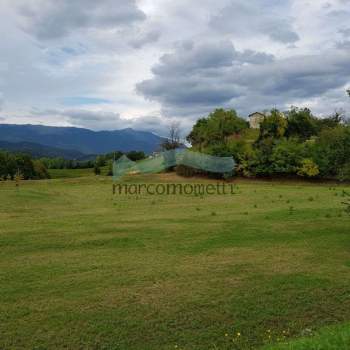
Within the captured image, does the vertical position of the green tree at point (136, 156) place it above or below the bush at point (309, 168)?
above

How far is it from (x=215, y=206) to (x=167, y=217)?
4.34 m

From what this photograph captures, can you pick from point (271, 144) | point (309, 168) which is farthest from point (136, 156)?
point (309, 168)

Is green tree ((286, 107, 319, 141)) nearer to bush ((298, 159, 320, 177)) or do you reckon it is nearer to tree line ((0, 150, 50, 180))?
bush ((298, 159, 320, 177))

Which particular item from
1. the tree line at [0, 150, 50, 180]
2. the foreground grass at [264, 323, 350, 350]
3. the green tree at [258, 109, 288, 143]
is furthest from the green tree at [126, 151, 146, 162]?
the foreground grass at [264, 323, 350, 350]

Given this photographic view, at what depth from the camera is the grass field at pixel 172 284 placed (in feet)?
17.1

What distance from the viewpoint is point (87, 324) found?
542 centimetres

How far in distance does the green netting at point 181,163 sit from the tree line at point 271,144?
0.78 meters

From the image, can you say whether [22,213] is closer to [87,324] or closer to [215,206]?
[215,206]

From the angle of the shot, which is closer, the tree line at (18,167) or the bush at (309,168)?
the bush at (309,168)

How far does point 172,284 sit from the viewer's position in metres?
6.98

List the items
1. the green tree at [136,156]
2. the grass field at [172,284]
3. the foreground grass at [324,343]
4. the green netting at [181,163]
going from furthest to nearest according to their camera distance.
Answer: the green tree at [136,156], the green netting at [181,163], the grass field at [172,284], the foreground grass at [324,343]

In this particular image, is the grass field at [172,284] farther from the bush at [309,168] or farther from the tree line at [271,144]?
the bush at [309,168]

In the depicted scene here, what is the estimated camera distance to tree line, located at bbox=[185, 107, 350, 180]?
3831cm

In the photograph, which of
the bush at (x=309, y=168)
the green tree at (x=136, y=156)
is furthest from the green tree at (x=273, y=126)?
the green tree at (x=136, y=156)
